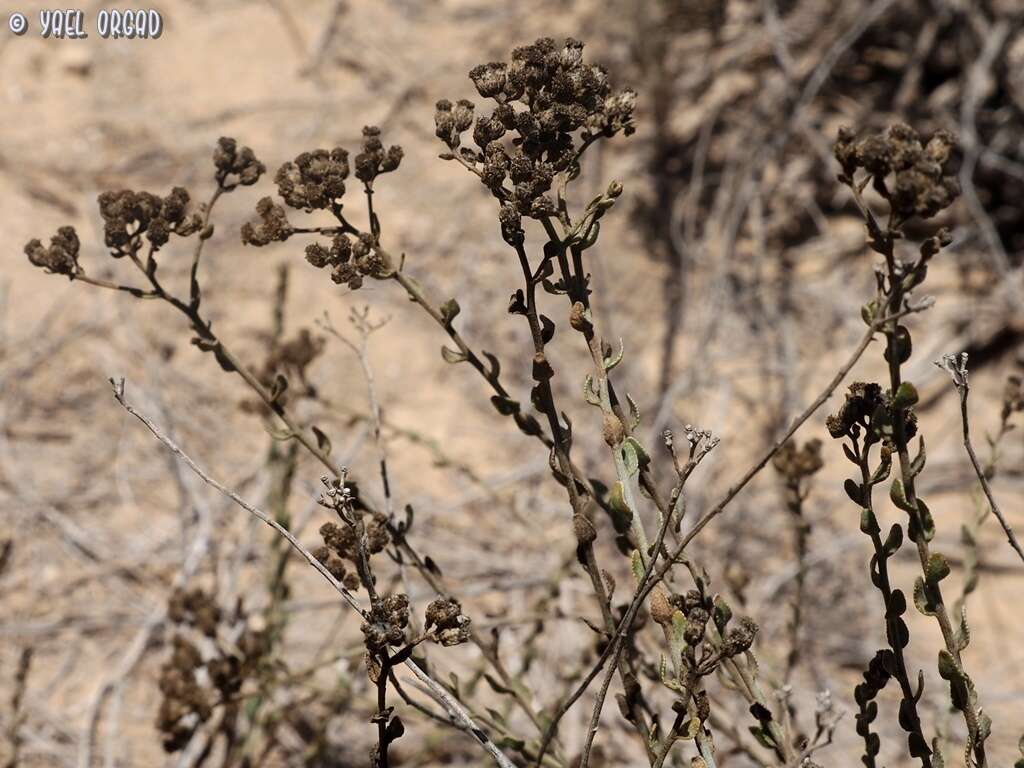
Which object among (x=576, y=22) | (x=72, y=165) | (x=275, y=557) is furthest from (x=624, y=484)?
(x=576, y=22)

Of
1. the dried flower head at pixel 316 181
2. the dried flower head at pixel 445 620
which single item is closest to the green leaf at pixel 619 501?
the dried flower head at pixel 445 620

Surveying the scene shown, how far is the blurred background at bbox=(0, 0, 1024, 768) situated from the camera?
2.29 meters

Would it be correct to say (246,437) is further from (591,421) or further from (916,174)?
(916,174)

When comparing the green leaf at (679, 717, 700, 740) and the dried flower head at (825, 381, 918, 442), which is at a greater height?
the dried flower head at (825, 381, 918, 442)

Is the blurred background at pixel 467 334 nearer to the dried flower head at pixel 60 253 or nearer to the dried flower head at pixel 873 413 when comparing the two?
the dried flower head at pixel 60 253

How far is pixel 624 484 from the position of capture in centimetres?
97

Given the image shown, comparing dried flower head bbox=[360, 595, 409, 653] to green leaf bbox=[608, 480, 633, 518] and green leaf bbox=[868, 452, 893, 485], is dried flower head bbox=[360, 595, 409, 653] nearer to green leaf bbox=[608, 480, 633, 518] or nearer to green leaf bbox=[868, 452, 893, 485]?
green leaf bbox=[608, 480, 633, 518]

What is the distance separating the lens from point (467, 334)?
3.07 meters

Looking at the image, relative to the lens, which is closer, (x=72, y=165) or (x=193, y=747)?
(x=193, y=747)

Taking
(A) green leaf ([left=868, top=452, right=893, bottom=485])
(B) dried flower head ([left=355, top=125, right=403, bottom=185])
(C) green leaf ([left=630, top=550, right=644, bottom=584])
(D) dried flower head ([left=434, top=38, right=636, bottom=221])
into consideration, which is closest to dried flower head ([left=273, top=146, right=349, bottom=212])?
(B) dried flower head ([left=355, top=125, right=403, bottom=185])

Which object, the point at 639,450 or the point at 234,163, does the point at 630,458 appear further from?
the point at 234,163

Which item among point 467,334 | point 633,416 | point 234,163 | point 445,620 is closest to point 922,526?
point 633,416

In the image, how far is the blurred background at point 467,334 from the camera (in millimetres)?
2285

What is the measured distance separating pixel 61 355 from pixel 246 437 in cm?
52
